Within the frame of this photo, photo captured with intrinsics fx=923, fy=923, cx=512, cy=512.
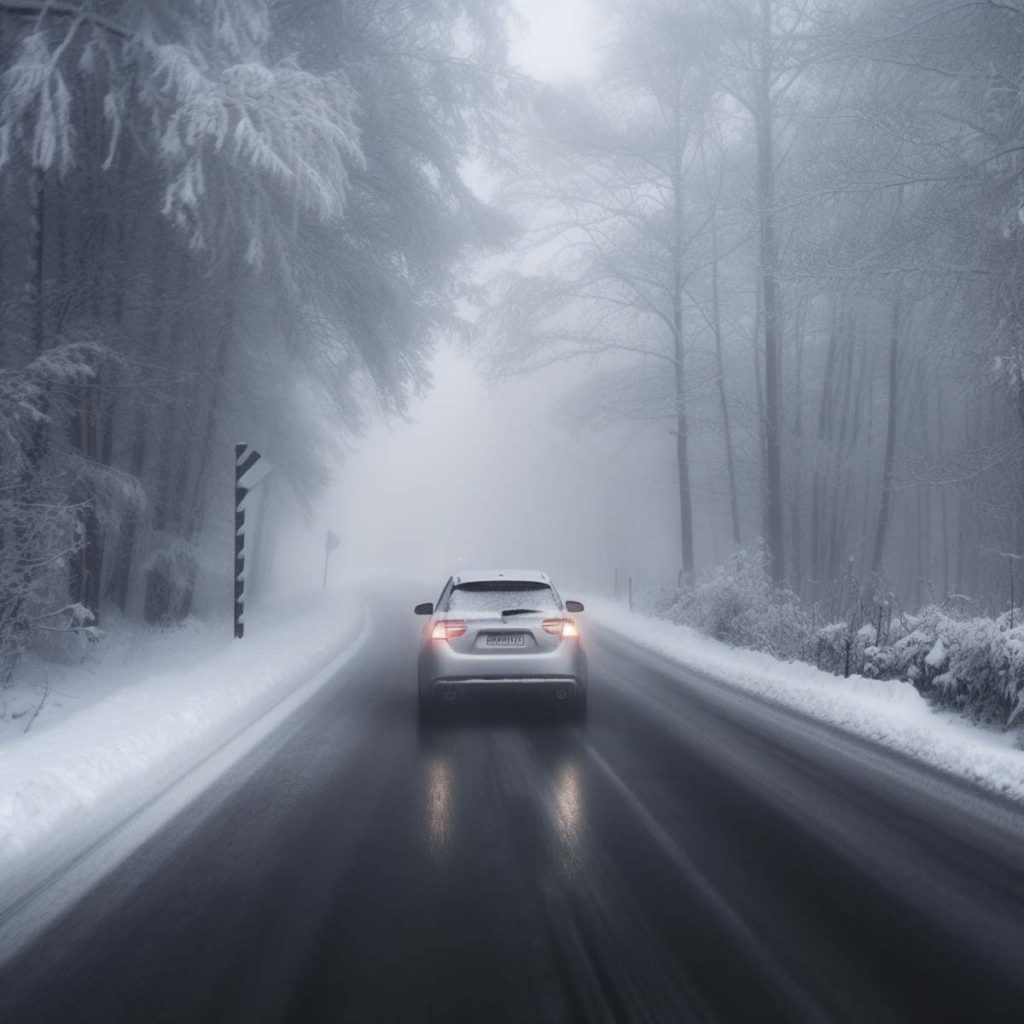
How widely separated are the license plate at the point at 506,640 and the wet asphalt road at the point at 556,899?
179 centimetres

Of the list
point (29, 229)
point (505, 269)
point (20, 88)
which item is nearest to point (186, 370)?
point (29, 229)

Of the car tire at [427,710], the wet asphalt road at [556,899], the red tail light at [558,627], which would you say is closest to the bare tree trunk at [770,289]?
the red tail light at [558,627]

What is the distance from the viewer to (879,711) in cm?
936

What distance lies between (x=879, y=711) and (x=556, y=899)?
5.97 meters

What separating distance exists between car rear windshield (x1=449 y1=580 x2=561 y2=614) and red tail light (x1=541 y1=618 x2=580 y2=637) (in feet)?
0.57

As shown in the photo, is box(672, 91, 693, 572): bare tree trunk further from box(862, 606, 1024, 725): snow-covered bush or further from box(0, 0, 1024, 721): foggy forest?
box(862, 606, 1024, 725): snow-covered bush

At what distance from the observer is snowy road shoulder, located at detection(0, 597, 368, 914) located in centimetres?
521

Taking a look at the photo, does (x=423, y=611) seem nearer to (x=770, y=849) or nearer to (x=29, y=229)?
(x=770, y=849)

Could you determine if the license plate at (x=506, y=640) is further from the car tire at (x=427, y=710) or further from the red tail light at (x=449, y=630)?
the car tire at (x=427, y=710)

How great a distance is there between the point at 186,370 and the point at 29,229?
11.2ft

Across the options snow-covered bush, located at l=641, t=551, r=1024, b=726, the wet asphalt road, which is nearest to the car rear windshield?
the wet asphalt road

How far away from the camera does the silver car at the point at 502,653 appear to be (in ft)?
30.7

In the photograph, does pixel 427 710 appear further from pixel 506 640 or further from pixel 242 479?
pixel 242 479

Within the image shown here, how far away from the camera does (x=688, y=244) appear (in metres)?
22.2
